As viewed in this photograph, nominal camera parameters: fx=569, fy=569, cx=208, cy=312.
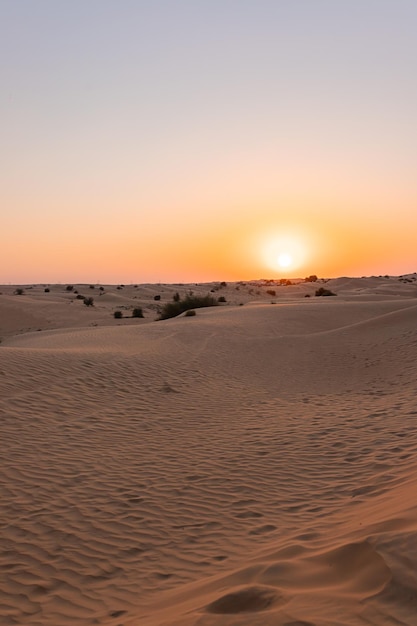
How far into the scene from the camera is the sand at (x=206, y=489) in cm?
418

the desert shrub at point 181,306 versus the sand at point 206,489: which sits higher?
the desert shrub at point 181,306

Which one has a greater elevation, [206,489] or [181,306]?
[181,306]

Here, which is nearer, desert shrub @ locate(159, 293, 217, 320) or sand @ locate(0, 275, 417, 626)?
sand @ locate(0, 275, 417, 626)

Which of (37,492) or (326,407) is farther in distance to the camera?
(326,407)

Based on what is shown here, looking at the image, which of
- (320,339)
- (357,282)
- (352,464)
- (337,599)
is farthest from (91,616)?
(357,282)

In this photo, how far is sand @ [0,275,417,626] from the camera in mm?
4176

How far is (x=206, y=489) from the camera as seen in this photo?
7.28 metres

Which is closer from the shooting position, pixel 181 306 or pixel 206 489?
pixel 206 489

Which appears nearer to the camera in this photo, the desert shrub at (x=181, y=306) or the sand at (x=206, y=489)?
the sand at (x=206, y=489)

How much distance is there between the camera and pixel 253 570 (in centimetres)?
461

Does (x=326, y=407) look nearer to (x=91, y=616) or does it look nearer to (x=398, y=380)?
(x=398, y=380)

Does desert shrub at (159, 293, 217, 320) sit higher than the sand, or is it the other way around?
desert shrub at (159, 293, 217, 320)

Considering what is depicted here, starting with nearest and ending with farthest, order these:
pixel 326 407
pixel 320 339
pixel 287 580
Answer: pixel 287 580 → pixel 326 407 → pixel 320 339

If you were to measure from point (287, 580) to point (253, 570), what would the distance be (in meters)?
0.41
